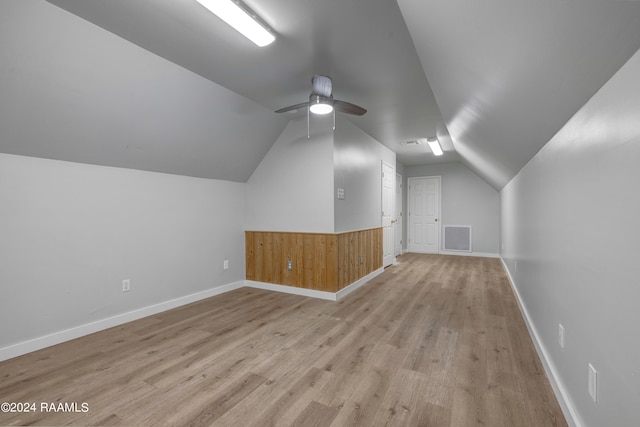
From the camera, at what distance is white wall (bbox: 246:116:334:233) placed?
3.75m

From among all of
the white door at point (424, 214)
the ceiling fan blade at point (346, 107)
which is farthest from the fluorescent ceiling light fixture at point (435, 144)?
the ceiling fan blade at point (346, 107)

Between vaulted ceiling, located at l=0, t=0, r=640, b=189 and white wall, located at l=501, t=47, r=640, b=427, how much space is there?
145 millimetres

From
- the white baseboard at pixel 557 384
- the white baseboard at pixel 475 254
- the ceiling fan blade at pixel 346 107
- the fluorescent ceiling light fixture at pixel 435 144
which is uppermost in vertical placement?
the fluorescent ceiling light fixture at pixel 435 144

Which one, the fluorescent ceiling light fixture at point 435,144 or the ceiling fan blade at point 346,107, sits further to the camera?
the fluorescent ceiling light fixture at point 435,144

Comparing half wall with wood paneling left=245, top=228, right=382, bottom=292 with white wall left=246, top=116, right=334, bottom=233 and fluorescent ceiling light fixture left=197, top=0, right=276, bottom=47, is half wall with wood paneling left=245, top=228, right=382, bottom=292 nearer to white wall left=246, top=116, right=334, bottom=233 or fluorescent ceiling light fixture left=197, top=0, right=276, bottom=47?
white wall left=246, top=116, right=334, bottom=233

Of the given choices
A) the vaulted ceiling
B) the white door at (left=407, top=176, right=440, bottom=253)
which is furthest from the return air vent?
the vaulted ceiling

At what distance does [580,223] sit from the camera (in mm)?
1376

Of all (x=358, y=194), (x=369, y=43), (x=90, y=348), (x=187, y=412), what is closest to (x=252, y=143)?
(x=358, y=194)

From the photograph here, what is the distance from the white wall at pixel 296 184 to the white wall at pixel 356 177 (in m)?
0.15

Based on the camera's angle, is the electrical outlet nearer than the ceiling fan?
Yes

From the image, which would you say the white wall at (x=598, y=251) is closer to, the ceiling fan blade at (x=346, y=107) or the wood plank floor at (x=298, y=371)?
the wood plank floor at (x=298, y=371)

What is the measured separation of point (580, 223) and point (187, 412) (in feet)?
7.53

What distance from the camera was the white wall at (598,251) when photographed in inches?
35.9

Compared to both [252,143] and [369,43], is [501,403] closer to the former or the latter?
[369,43]
